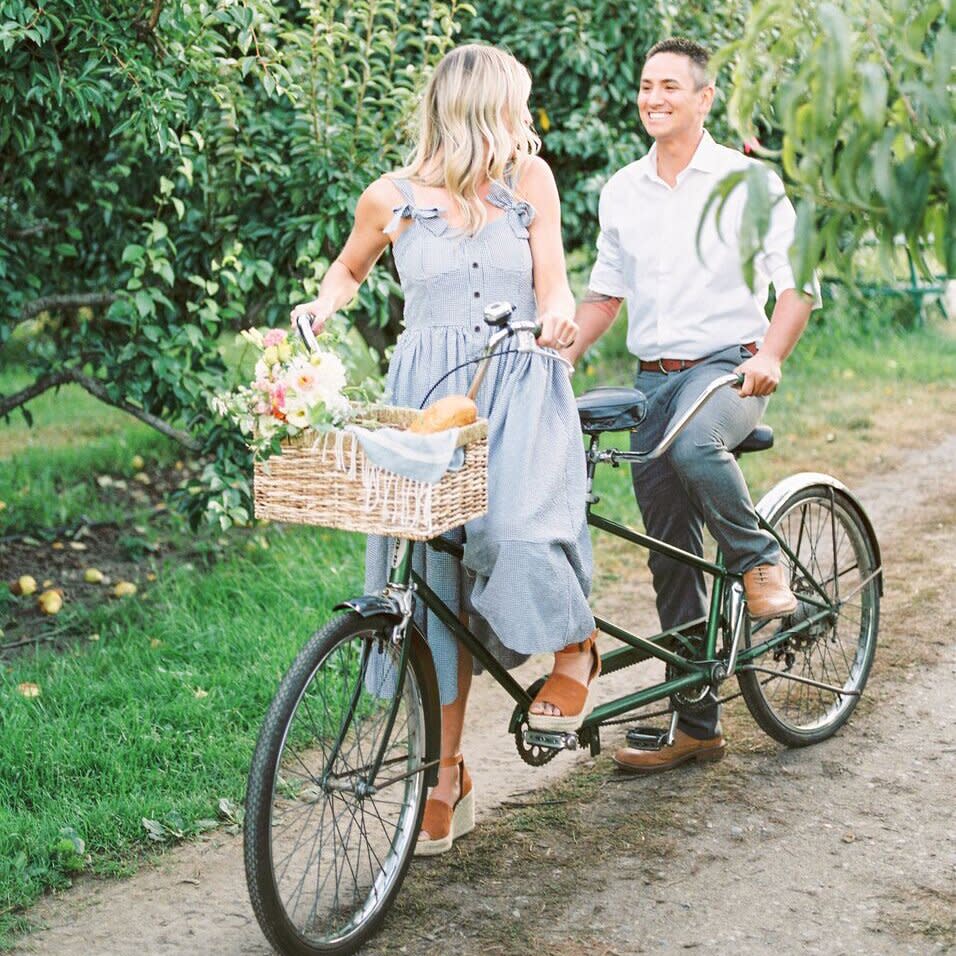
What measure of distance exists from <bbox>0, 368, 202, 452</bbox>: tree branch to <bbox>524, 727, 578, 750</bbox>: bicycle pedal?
2578 millimetres

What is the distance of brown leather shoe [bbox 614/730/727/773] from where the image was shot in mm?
4078

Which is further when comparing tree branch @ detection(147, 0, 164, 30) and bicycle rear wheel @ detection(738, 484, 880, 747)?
tree branch @ detection(147, 0, 164, 30)

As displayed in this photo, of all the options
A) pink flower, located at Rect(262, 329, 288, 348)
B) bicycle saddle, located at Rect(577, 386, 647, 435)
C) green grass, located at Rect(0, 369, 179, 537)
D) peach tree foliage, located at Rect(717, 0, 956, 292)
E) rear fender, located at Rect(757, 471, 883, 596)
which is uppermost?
peach tree foliage, located at Rect(717, 0, 956, 292)

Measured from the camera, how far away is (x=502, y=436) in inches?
129

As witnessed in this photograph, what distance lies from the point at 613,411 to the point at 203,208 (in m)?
2.76

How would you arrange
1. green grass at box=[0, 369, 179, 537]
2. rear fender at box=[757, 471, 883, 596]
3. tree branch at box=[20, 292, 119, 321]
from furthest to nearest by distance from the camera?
1. green grass at box=[0, 369, 179, 537]
2. tree branch at box=[20, 292, 119, 321]
3. rear fender at box=[757, 471, 883, 596]

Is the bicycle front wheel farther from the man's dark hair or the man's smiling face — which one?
the man's dark hair

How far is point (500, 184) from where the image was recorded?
11.0 ft

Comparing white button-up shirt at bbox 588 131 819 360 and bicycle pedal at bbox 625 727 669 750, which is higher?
white button-up shirt at bbox 588 131 819 360

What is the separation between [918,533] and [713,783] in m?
2.78

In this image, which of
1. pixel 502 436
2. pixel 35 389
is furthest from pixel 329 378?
pixel 35 389

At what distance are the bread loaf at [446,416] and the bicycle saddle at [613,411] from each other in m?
0.60

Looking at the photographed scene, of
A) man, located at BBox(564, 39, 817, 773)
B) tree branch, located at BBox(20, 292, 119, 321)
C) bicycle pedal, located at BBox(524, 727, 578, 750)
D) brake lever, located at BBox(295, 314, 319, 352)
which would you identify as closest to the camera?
brake lever, located at BBox(295, 314, 319, 352)

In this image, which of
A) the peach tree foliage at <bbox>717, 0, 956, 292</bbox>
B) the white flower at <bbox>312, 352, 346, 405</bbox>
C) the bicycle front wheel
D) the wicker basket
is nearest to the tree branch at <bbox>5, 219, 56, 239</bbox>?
the bicycle front wheel
